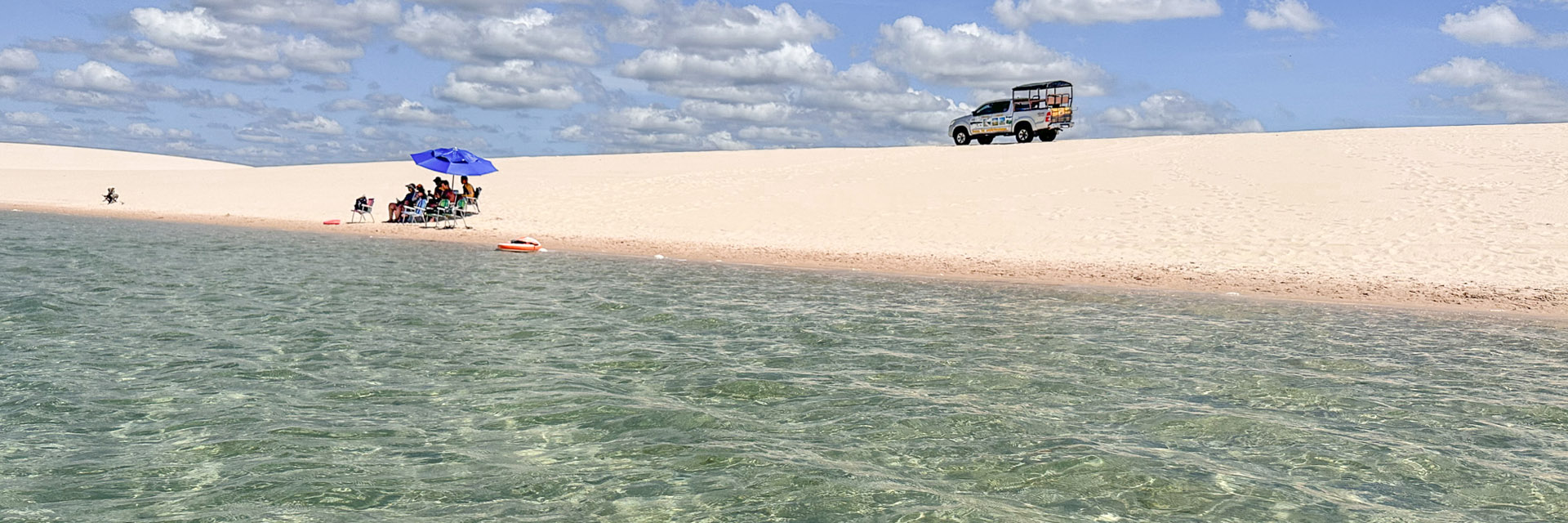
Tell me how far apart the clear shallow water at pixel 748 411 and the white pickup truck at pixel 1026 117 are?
30.7 meters

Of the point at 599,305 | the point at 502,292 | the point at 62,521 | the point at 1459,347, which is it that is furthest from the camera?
the point at 502,292

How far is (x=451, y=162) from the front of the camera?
30969 mm

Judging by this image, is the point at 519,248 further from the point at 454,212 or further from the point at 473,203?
the point at 473,203

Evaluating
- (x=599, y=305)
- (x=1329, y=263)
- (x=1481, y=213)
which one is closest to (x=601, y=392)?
(x=599, y=305)

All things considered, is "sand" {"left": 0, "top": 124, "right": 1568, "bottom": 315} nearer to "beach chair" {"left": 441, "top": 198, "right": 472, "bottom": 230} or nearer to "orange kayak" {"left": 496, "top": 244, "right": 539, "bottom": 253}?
"beach chair" {"left": 441, "top": 198, "right": 472, "bottom": 230}

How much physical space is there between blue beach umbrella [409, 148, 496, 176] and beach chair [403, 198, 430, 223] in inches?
111

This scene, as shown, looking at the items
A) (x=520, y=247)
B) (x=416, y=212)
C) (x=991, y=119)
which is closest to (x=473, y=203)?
(x=416, y=212)

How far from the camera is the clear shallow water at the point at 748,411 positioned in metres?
6.14

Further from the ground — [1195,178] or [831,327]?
[1195,178]

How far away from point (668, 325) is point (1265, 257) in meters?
15.4

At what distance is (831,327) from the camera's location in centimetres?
1312

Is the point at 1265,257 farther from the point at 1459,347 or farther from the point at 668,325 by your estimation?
the point at 668,325

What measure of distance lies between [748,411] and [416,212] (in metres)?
27.8

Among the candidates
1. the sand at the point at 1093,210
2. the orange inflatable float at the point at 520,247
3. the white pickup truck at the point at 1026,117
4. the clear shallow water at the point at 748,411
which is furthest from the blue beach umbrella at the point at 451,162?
the white pickup truck at the point at 1026,117
